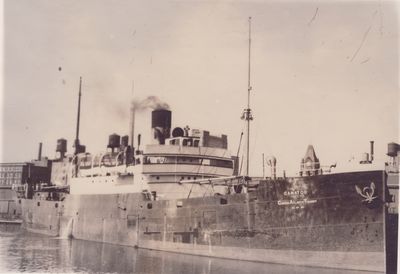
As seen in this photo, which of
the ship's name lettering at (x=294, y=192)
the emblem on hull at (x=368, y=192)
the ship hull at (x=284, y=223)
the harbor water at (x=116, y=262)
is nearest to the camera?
the emblem on hull at (x=368, y=192)

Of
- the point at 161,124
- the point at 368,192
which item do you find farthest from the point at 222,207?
the point at 161,124

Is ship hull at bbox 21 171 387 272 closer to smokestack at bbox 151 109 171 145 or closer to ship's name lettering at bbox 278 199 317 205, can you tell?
ship's name lettering at bbox 278 199 317 205

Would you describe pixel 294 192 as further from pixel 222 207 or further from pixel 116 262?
pixel 116 262

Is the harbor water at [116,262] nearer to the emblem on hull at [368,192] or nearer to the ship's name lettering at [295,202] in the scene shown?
the ship's name lettering at [295,202]

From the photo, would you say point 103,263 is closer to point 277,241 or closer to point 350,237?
point 277,241

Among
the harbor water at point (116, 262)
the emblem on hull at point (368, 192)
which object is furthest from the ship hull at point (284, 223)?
the harbor water at point (116, 262)

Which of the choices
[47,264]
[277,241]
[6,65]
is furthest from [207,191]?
[6,65]

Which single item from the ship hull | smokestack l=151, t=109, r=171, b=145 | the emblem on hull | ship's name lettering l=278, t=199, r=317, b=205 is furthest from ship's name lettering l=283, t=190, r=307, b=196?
smokestack l=151, t=109, r=171, b=145
